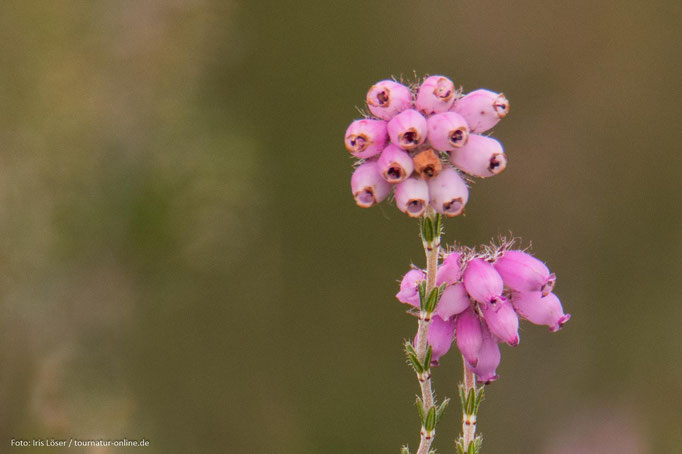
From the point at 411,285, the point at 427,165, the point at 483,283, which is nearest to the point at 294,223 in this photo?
the point at 411,285

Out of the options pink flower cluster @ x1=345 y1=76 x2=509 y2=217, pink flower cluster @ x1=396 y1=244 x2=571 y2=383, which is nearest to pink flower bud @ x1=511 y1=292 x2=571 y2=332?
pink flower cluster @ x1=396 y1=244 x2=571 y2=383

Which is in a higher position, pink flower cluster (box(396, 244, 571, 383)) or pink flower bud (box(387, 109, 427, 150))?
pink flower bud (box(387, 109, 427, 150))

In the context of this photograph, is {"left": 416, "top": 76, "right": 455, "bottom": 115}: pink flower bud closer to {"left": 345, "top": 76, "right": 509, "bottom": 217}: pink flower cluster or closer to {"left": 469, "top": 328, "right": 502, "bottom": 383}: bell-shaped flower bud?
{"left": 345, "top": 76, "right": 509, "bottom": 217}: pink flower cluster

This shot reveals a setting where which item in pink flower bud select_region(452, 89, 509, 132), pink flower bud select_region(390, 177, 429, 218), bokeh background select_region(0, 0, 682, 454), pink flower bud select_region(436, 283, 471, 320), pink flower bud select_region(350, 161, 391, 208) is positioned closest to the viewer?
pink flower bud select_region(390, 177, 429, 218)

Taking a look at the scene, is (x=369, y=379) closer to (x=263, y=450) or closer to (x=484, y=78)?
(x=263, y=450)

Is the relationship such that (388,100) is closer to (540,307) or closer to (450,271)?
(450,271)

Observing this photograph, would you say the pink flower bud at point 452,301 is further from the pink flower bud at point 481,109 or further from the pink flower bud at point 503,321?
the pink flower bud at point 481,109
